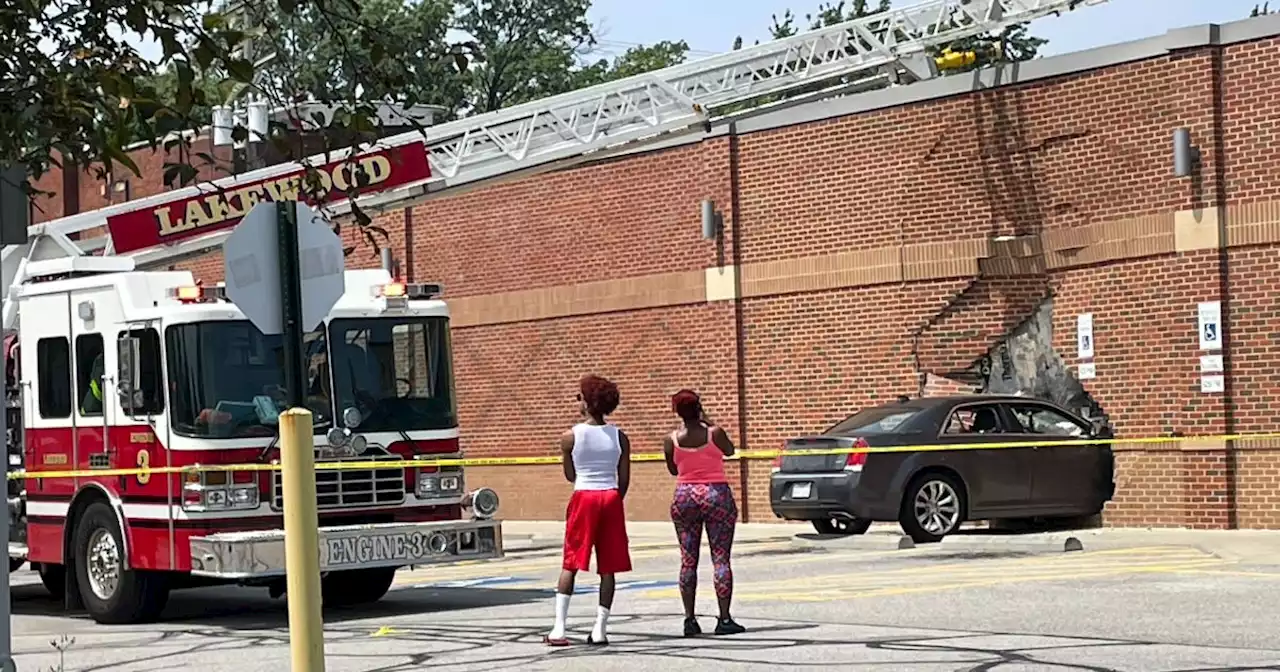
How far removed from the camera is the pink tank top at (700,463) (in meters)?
12.3

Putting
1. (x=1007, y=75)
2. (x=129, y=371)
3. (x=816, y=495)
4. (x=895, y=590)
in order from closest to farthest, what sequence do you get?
1. (x=129, y=371)
2. (x=895, y=590)
3. (x=816, y=495)
4. (x=1007, y=75)

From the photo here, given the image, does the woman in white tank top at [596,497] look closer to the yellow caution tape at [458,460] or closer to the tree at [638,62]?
the yellow caution tape at [458,460]

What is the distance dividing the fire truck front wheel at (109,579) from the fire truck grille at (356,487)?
123cm

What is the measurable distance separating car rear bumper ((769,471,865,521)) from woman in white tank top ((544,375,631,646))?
24.0 feet

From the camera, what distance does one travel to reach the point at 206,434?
14.2m

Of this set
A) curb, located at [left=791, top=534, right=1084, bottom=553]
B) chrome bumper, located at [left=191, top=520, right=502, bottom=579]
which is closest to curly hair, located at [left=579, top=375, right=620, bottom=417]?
chrome bumper, located at [left=191, top=520, right=502, bottom=579]

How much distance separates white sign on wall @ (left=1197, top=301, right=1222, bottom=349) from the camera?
20.1m

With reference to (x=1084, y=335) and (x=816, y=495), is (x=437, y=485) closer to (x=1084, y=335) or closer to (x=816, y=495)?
(x=816, y=495)

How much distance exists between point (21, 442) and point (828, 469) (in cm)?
754

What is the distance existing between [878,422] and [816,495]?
949 millimetres

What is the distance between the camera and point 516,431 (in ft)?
92.7

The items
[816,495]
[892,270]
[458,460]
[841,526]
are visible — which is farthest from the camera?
[892,270]

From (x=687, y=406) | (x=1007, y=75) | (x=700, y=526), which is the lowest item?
(x=700, y=526)

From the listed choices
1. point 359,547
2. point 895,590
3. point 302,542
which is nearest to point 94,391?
point 359,547
